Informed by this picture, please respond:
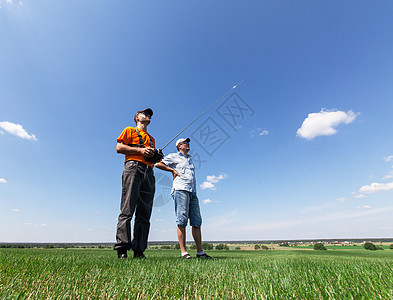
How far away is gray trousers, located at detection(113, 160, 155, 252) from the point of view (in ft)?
9.90

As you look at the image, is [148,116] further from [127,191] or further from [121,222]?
[121,222]

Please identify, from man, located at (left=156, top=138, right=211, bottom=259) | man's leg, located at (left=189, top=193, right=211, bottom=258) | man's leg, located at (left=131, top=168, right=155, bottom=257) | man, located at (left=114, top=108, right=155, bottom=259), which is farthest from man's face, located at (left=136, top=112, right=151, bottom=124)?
man's leg, located at (left=189, top=193, right=211, bottom=258)

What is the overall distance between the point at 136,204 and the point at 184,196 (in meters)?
0.94

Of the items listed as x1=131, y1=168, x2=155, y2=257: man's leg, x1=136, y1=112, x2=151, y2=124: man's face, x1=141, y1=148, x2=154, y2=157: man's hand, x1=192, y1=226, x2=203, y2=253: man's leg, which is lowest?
x1=192, y1=226, x2=203, y2=253: man's leg

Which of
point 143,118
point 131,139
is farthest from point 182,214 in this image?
point 143,118

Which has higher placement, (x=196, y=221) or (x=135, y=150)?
(x=135, y=150)

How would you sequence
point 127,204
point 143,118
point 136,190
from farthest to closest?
point 143,118 < point 136,190 < point 127,204

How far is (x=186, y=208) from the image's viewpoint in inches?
149

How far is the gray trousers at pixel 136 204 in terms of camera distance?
9.90ft

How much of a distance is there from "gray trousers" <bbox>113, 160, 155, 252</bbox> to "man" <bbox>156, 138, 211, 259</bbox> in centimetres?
51

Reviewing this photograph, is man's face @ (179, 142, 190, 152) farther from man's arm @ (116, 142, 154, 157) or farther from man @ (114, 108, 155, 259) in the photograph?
man's arm @ (116, 142, 154, 157)

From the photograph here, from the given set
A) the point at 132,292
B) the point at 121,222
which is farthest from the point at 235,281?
the point at 121,222

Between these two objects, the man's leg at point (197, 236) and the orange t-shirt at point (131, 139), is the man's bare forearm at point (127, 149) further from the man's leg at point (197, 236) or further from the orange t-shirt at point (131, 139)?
the man's leg at point (197, 236)

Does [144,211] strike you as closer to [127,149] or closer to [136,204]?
[136,204]
